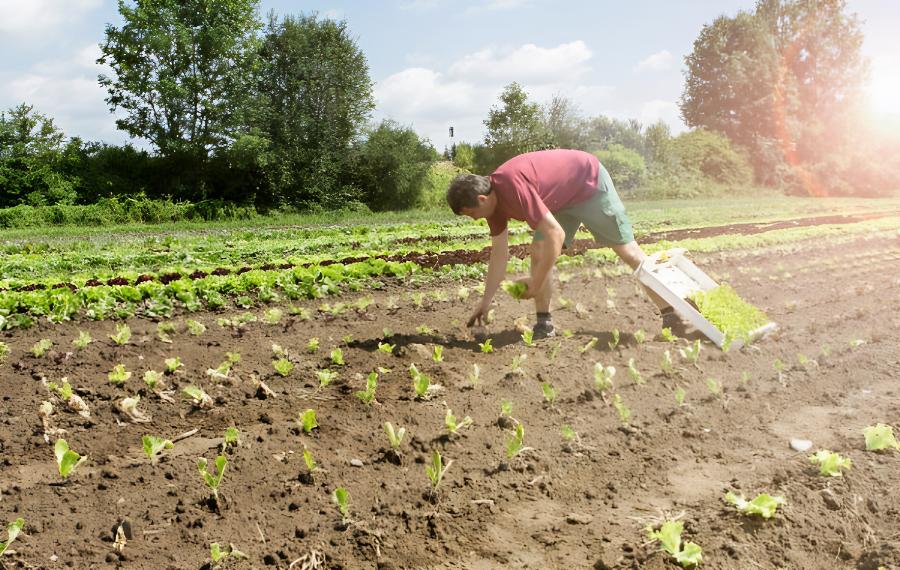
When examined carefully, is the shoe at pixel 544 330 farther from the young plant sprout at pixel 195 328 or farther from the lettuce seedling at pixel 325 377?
the young plant sprout at pixel 195 328

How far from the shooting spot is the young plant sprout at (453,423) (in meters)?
3.75

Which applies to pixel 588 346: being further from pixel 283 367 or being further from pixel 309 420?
pixel 309 420

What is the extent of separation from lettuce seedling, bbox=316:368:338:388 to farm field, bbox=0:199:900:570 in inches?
1.0

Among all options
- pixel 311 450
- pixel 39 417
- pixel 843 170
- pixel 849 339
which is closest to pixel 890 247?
pixel 849 339

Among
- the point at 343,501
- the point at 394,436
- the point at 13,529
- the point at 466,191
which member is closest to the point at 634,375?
the point at 466,191

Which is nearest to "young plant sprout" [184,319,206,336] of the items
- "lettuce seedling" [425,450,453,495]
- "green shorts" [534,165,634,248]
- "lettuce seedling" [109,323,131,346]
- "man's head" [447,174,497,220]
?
"lettuce seedling" [109,323,131,346]

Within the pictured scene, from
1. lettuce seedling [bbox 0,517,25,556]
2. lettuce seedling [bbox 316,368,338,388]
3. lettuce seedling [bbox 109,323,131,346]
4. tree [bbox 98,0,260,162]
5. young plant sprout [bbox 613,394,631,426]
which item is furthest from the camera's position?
tree [bbox 98,0,260,162]

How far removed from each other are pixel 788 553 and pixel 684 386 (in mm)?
1948

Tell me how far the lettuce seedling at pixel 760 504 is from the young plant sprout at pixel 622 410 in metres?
1.00

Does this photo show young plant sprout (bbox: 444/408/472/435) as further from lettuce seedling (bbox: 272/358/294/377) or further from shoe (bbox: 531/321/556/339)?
shoe (bbox: 531/321/556/339)

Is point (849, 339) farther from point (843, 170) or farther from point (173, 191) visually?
point (843, 170)

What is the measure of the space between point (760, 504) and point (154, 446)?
8.93 ft

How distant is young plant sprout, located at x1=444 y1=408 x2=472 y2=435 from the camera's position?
3.75 metres

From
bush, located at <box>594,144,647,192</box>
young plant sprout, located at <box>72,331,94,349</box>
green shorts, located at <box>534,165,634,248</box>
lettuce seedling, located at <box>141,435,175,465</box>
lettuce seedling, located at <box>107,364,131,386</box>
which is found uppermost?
bush, located at <box>594,144,647,192</box>
